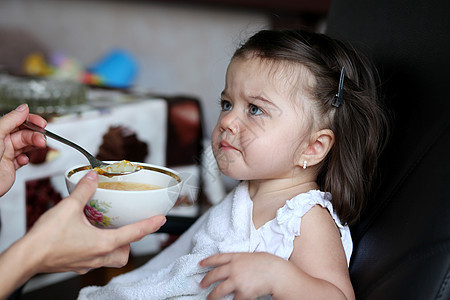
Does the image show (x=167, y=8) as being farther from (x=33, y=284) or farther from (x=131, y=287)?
(x=131, y=287)

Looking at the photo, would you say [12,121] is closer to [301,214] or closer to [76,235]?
[76,235]

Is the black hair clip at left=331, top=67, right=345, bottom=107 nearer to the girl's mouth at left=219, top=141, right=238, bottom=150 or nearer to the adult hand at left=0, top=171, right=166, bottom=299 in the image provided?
the girl's mouth at left=219, top=141, right=238, bottom=150

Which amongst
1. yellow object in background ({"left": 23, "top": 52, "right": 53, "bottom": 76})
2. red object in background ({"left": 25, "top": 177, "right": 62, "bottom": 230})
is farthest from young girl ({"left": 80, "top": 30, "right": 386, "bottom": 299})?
yellow object in background ({"left": 23, "top": 52, "right": 53, "bottom": 76})

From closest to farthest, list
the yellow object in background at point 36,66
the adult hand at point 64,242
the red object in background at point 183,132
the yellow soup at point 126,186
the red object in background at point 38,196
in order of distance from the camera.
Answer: the adult hand at point 64,242 < the yellow soup at point 126,186 < the red object in background at point 38,196 < the red object in background at point 183,132 < the yellow object in background at point 36,66

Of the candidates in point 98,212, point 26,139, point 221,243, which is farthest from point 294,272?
point 26,139

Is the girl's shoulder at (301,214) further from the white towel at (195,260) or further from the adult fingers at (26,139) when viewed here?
the adult fingers at (26,139)

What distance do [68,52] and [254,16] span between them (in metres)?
1.03

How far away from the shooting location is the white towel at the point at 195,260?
0.83 meters

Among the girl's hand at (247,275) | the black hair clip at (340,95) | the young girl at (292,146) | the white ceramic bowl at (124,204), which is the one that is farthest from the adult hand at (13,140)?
the black hair clip at (340,95)

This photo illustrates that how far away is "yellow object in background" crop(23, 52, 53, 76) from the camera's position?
224 centimetres

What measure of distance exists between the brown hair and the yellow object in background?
163cm

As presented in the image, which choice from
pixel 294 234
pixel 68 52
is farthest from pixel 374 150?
pixel 68 52

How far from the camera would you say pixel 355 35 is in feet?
3.17

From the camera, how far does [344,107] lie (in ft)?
2.74
